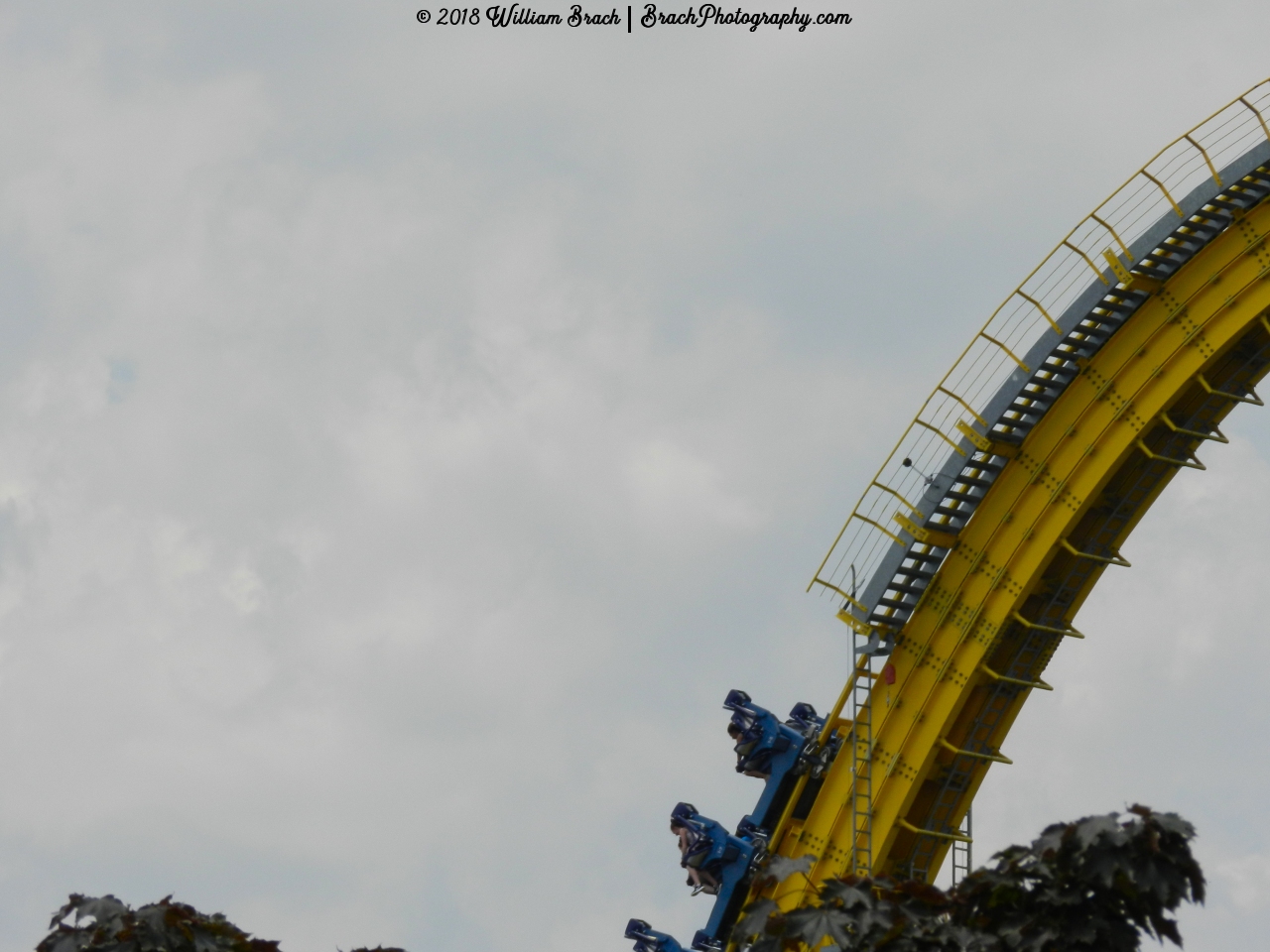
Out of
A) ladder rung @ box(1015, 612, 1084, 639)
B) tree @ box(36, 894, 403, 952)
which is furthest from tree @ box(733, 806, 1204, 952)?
ladder rung @ box(1015, 612, 1084, 639)

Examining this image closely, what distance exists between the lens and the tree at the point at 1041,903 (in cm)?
933

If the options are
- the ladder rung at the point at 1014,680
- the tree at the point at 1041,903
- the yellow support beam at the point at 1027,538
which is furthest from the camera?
the ladder rung at the point at 1014,680

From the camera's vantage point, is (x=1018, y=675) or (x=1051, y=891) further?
(x=1018, y=675)

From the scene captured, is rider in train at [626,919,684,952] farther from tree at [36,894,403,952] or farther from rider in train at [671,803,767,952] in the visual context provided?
tree at [36,894,403,952]

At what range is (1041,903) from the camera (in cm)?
966

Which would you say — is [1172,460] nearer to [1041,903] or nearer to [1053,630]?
[1053,630]

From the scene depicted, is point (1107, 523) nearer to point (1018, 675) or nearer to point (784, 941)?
point (1018, 675)

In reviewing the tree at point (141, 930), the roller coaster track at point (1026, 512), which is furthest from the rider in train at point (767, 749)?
A: the tree at point (141, 930)

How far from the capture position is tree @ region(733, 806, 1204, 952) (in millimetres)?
9328

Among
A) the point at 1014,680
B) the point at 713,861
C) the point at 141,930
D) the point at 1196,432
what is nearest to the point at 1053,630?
the point at 1014,680

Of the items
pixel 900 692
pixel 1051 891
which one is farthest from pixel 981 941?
pixel 900 692

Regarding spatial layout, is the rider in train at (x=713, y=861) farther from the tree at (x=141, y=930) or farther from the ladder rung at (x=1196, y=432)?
the tree at (x=141, y=930)

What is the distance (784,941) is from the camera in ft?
32.2

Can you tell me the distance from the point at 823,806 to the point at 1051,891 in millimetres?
10963
